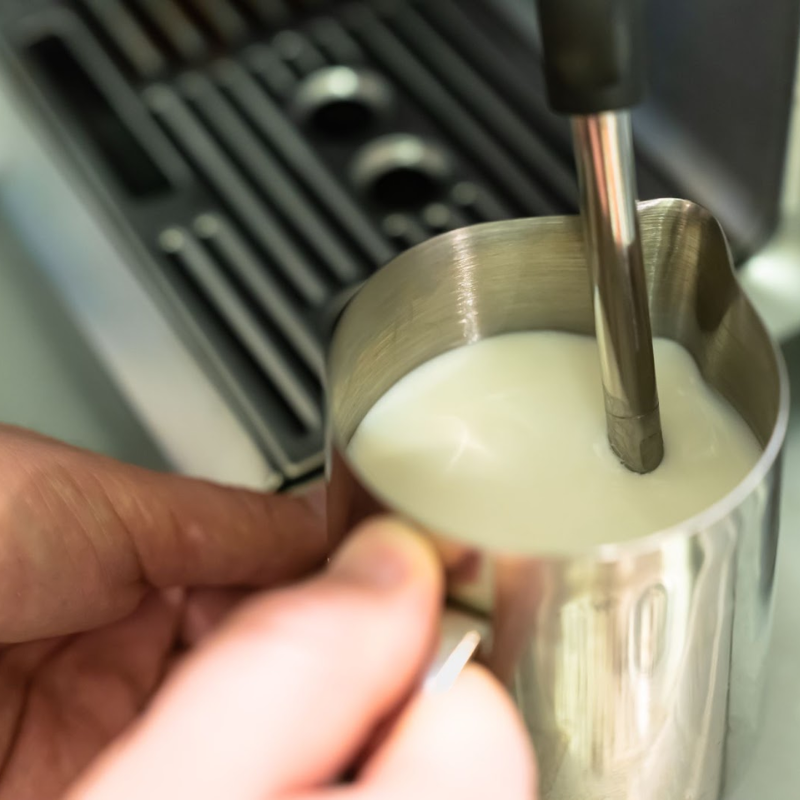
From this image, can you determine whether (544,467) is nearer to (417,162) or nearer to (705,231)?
(705,231)

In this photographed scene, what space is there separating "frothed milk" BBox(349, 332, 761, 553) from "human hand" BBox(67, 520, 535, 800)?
36 mm

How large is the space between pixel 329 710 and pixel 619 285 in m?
0.12

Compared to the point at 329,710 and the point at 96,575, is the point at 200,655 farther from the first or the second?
the point at 96,575

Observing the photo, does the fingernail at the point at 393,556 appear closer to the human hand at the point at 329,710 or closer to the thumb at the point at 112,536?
the human hand at the point at 329,710

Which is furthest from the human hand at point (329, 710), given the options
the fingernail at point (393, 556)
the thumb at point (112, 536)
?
the thumb at point (112, 536)

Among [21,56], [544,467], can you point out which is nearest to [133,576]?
[544,467]

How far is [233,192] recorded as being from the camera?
1.52ft

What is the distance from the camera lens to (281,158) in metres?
0.48

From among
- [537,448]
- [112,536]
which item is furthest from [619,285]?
[112,536]

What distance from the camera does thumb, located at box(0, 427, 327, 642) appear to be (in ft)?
1.08

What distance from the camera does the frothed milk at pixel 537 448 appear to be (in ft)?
0.84

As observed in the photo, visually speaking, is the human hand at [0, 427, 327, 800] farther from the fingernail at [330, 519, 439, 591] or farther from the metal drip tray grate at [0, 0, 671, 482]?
the fingernail at [330, 519, 439, 591]

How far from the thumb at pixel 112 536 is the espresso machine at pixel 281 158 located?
23 millimetres

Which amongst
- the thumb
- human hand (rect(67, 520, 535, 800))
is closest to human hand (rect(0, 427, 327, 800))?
the thumb
